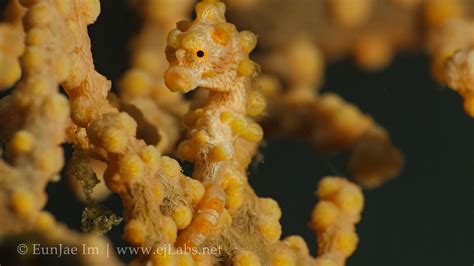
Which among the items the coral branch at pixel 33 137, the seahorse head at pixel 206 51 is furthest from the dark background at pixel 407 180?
the coral branch at pixel 33 137

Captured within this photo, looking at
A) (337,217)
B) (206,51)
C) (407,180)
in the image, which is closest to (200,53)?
(206,51)

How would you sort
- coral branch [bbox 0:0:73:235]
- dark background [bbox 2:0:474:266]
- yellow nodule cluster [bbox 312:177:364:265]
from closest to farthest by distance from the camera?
1. coral branch [bbox 0:0:73:235]
2. yellow nodule cluster [bbox 312:177:364:265]
3. dark background [bbox 2:0:474:266]

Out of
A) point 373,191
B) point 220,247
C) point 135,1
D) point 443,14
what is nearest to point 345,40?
point 443,14

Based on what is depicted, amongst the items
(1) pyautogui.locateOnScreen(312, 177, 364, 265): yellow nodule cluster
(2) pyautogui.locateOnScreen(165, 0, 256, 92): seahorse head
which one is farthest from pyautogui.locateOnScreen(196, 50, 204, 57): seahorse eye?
(1) pyautogui.locateOnScreen(312, 177, 364, 265): yellow nodule cluster

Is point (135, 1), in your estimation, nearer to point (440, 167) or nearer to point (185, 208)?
point (185, 208)

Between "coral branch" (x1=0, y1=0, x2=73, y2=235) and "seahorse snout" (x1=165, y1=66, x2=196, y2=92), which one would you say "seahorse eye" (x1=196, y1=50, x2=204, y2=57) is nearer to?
"seahorse snout" (x1=165, y1=66, x2=196, y2=92)

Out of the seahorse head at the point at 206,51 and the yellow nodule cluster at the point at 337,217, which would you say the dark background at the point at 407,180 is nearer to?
the yellow nodule cluster at the point at 337,217

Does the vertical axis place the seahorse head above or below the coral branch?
above

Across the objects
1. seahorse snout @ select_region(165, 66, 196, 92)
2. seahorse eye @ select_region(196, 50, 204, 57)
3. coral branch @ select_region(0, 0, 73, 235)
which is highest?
seahorse eye @ select_region(196, 50, 204, 57)
